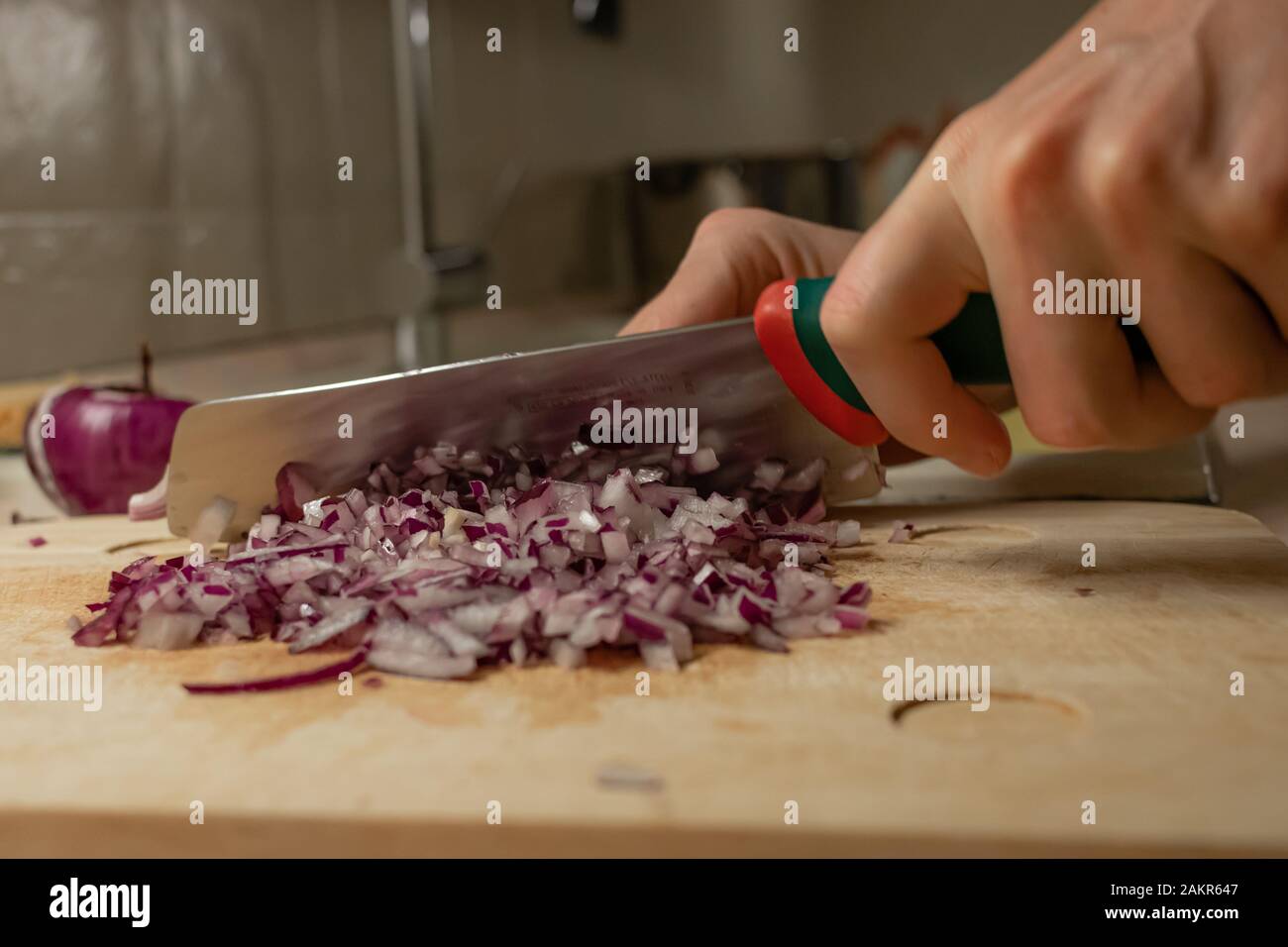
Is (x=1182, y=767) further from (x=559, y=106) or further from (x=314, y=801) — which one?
(x=559, y=106)

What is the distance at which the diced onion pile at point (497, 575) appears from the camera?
2.78 ft

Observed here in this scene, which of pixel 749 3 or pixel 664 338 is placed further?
pixel 749 3

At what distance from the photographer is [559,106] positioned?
3.46 m

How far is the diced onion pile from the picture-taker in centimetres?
85

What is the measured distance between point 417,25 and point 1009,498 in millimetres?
1889

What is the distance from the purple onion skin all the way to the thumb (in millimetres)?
1066

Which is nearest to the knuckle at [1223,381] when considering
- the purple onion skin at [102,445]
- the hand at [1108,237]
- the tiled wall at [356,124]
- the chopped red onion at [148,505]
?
the hand at [1108,237]

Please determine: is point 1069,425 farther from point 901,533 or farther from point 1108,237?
point 901,533

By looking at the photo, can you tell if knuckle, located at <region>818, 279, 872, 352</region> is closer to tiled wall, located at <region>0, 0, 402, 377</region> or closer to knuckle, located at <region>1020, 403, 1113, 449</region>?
knuckle, located at <region>1020, 403, 1113, 449</region>

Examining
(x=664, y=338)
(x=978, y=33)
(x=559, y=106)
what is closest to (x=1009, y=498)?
(x=664, y=338)

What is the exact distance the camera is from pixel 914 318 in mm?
915

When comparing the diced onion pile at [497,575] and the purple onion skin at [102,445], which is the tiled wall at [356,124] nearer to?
the purple onion skin at [102,445]

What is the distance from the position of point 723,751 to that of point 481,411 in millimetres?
625

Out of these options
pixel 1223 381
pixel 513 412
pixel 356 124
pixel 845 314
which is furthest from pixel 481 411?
pixel 356 124
